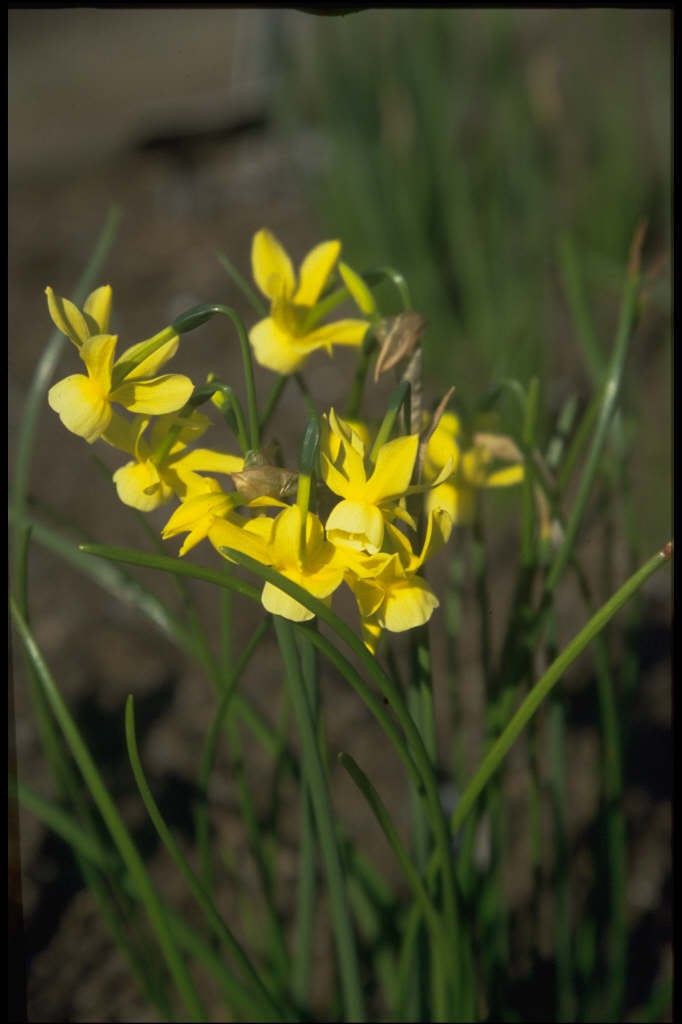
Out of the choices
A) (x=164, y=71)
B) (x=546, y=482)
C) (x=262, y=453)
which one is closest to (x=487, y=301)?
(x=546, y=482)

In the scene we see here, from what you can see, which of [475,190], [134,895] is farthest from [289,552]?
[475,190]

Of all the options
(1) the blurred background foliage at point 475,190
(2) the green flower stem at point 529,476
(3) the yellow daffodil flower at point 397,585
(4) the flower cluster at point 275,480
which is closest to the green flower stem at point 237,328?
(4) the flower cluster at point 275,480

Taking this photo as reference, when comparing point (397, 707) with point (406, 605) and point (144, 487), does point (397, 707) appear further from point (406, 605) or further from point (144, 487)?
point (144, 487)

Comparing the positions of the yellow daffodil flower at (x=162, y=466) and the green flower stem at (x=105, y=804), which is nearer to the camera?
the yellow daffodil flower at (x=162, y=466)

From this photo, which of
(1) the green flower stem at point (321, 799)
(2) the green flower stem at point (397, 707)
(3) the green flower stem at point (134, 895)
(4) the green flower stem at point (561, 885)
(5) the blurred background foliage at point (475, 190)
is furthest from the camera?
(5) the blurred background foliage at point (475, 190)

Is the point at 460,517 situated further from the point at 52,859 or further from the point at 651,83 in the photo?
the point at 651,83

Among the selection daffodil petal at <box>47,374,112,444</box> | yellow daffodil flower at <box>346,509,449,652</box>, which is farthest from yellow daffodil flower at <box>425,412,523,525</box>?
daffodil petal at <box>47,374,112,444</box>

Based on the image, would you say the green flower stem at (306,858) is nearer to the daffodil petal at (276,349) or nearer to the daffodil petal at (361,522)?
the daffodil petal at (361,522)
